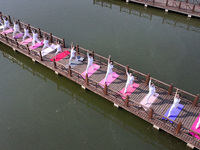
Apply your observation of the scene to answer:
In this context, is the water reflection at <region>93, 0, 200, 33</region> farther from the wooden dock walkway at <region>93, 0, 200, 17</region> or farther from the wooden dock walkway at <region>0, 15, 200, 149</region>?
the wooden dock walkway at <region>0, 15, 200, 149</region>

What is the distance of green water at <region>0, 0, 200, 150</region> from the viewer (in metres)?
13.9

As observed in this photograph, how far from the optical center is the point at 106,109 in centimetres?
1584

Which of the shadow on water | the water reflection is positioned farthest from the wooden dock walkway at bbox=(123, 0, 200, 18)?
the shadow on water

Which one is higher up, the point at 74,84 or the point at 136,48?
the point at 136,48

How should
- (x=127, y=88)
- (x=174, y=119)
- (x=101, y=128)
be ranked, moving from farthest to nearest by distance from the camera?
1. (x=127, y=88)
2. (x=101, y=128)
3. (x=174, y=119)

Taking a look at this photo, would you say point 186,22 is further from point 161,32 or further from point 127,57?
point 127,57

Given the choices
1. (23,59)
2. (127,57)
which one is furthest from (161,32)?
(23,59)

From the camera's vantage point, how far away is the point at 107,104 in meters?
16.1

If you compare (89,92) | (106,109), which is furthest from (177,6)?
(106,109)

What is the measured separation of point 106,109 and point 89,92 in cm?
220

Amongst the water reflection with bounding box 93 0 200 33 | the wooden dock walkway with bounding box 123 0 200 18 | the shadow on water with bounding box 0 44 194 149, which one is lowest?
the shadow on water with bounding box 0 44 194 149

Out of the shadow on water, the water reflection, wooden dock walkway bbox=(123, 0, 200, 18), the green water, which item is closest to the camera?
the shadow on water

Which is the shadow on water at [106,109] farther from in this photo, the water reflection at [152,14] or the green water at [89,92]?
the water reflection at [152,14]

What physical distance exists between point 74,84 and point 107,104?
3717 millimetres
